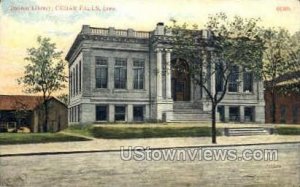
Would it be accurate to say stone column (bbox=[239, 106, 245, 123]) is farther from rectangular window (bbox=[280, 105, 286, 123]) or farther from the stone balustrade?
the stone balustrade

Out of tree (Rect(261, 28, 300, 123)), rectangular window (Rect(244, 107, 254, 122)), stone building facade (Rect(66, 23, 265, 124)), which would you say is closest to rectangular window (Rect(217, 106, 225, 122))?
stone building facade (Rect(66, 23, 265, 124))

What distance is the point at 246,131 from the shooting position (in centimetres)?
556

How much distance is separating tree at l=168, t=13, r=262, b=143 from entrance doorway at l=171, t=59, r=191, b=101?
5 centimetres

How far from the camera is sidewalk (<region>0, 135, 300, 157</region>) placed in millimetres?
4875

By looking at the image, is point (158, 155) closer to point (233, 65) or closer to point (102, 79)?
point (102, 79)

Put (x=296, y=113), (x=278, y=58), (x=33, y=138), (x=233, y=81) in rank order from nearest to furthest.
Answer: (x=33, y=138) < (x=233, y=81) < (x=278, y=58) < (x=296, y=113)

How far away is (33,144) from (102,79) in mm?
1007

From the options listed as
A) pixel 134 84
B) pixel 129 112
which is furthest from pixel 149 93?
pixel 129 112

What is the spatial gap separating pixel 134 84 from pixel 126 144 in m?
Result: 0.68

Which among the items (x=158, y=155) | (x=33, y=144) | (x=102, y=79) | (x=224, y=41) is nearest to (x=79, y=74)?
(x=102, y=79)

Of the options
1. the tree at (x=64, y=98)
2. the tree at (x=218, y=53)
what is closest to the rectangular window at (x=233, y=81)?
the tree at (x=218, y=53)

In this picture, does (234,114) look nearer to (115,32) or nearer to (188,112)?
(188,112)

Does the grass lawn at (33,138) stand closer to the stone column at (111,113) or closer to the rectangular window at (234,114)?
the stone column at (111,113)

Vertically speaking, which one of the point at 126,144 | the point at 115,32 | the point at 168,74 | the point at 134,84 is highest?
the point at 115,32
